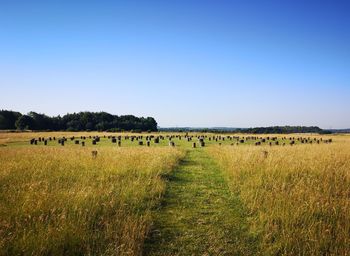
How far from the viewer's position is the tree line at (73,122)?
106m

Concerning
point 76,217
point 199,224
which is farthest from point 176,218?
point 76,217

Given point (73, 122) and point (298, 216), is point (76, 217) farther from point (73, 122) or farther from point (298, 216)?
point (73, 122)

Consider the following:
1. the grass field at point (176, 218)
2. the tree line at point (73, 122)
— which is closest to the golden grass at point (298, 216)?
the grass field at point (176, 218)

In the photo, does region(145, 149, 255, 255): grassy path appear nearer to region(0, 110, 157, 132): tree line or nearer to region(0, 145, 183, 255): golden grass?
region(0, 145, 183, 255): golden grass

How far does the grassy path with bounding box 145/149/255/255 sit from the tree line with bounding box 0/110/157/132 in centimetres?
8895

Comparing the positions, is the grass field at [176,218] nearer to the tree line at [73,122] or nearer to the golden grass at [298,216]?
the golden grass at [298,216]

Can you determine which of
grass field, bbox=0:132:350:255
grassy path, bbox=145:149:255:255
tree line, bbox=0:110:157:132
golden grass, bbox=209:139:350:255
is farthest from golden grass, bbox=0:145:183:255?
tree line, bbox=0:110:157:132

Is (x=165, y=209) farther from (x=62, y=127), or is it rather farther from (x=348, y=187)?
(x=62, y=127)

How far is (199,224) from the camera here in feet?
22.9

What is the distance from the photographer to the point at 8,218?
6402 millimetres

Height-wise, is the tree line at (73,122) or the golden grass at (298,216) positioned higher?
the tree line at (73,122)

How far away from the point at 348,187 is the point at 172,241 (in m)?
6.90

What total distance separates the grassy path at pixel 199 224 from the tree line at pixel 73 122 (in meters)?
89.0

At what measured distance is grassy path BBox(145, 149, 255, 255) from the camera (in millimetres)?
5668
